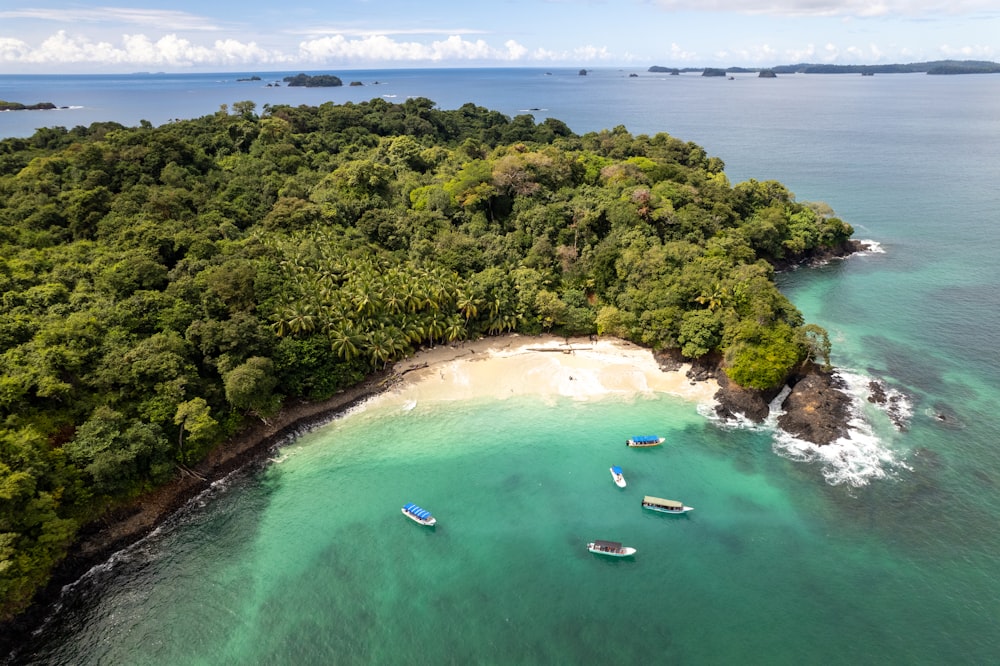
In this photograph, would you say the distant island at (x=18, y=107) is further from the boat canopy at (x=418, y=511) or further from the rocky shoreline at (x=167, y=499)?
the boat canopy at (x=418, y=511)

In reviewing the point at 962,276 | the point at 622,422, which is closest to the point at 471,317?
the point at 622,422

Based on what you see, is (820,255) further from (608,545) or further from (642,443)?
(608,545)

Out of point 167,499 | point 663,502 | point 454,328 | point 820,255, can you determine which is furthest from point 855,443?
point 167,499

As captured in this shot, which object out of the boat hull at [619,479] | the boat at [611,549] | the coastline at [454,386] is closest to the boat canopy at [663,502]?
the boat hull at [619,479]

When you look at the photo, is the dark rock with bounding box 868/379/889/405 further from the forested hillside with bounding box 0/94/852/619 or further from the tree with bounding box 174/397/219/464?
the tree with bounding box 174/397/219/464

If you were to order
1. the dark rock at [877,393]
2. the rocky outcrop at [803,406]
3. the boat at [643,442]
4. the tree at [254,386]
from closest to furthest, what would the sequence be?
the tree at [254,386], the boat at [643,442], the rocky outcrop at [803,406], the dark rock at [877,393]

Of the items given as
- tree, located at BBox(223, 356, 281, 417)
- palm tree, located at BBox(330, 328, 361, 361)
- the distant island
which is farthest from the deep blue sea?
the distant island

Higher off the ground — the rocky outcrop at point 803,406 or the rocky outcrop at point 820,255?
the rocky outcrop at point 820,255
